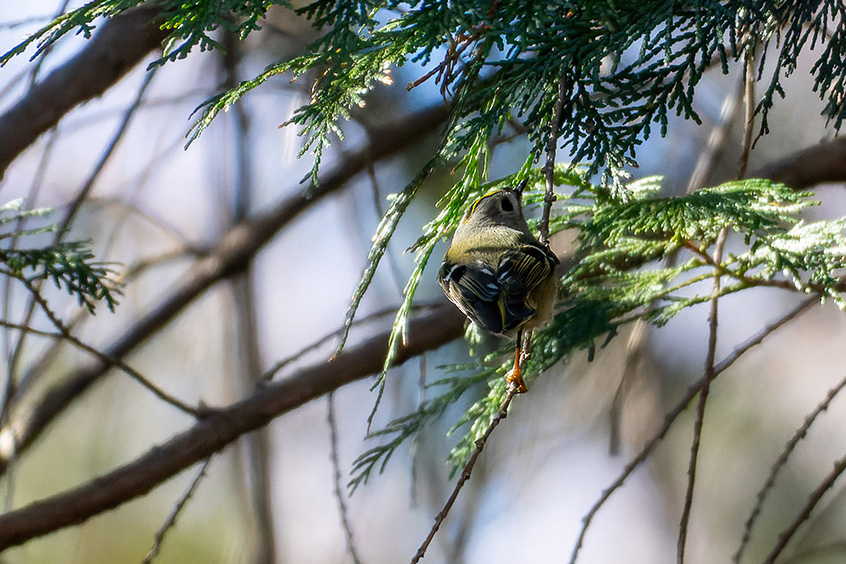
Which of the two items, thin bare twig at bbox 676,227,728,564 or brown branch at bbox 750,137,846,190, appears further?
brown branch at bbox 750,137,846,190

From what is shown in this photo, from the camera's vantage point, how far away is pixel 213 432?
1.55 metres

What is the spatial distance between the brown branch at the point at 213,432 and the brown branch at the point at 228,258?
0.64 m

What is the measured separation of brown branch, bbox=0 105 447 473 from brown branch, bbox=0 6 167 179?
817 millimetres

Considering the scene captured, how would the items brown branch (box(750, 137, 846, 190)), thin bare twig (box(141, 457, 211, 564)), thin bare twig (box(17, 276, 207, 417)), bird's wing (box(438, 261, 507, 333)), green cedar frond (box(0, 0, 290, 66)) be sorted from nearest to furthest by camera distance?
green cedar frond (box(0, 0, 290, 66))
bird's wing (box(438, 261, 507, 333))
thin bare twig (box(17, 276, 207, 417))
thin bare twig (box(141, 457, 211, 564))
brown branch (box(750, 137, 846, 190))

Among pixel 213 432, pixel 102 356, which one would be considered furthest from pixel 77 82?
pixel 213 432

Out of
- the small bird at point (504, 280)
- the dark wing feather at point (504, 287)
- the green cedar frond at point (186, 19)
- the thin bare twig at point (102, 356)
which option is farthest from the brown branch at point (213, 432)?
the green cedar frond at point (186, 19)

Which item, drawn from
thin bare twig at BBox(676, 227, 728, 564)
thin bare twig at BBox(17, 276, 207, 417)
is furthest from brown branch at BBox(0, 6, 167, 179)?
thin bare twig at BBox(676, 227, 728, 564)

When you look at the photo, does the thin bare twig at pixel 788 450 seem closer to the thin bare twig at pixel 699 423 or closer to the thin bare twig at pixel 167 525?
the thin bare twig at pixel 699 423

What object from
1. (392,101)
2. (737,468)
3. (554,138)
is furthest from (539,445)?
(554,138)

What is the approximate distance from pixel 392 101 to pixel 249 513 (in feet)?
4.93

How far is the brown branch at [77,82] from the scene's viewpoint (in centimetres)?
133

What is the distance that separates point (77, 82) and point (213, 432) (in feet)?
2.48

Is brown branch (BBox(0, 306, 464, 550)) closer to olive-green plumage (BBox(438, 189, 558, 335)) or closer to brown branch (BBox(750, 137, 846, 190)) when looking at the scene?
olive-green plumage (BBox(438, 189, 558, 335))

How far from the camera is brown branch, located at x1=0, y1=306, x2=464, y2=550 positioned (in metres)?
1.48
